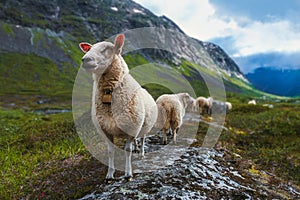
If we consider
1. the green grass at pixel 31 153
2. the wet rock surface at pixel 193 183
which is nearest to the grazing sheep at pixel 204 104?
the green grass at pixel 31 153

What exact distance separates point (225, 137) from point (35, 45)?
15343 centimetres

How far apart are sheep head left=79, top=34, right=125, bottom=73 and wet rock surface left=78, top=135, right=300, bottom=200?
9.45 ft

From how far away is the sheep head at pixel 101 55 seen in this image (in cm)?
555

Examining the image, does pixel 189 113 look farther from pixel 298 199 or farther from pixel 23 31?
pixel 23 31

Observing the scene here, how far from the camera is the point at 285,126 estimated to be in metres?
18.2

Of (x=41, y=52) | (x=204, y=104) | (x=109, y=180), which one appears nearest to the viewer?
(x=109, y=180)

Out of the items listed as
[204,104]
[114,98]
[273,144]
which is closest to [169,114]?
[114,98]

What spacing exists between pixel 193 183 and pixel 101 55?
3.95 metres

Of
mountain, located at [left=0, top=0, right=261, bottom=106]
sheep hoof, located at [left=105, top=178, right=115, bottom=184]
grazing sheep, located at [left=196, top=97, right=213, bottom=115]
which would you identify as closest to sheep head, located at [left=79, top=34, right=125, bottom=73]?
sheep hoof, located at [left=105, top=178, right=115, bottom=184]

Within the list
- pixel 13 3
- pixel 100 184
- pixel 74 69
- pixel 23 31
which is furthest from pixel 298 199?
pixel 13 3

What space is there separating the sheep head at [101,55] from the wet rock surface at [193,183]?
113 inches

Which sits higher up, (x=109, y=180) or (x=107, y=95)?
(x=107, y=95)

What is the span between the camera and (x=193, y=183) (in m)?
6.32

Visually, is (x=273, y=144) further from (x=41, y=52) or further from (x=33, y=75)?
(x=41, y=52)
